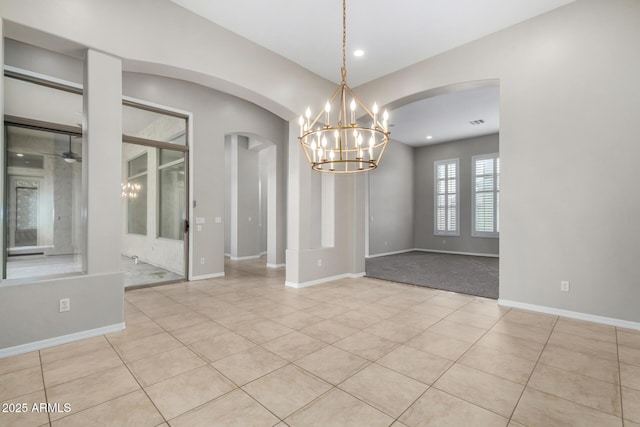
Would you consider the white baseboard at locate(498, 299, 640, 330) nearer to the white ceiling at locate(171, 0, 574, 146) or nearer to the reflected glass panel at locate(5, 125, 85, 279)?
the white ceiling at locate(171, 0, 574, 146)

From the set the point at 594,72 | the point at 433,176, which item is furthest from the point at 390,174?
the point at 594,72

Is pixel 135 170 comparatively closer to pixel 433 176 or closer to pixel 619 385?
pixel 619 385

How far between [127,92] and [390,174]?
7.43 metres

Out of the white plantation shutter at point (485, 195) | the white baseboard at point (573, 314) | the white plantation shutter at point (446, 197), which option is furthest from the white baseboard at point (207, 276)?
the white plantation shutter at point (485, 195)

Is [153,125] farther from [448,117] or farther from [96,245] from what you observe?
Answer: [448,117]

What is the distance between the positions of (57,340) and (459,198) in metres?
10.2

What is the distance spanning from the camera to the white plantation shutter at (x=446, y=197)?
33.1 ft

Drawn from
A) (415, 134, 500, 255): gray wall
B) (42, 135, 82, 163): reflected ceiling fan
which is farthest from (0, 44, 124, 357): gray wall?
(415, 134, 500, 255): gray wall

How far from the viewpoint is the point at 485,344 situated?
2.92m

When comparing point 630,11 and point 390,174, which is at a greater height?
point 630,11

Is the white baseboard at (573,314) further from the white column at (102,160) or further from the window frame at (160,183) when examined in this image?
the window frame at (160,183)

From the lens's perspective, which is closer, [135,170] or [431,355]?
[431,355]

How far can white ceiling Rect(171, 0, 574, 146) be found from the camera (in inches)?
143

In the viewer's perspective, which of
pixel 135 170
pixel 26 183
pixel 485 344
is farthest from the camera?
pixel 135 170
